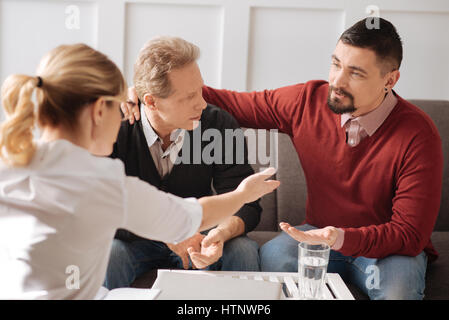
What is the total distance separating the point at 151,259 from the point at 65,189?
830 mm

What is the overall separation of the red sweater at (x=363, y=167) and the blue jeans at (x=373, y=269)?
0.04m

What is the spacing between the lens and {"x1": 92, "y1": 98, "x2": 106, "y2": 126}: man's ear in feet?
3.45

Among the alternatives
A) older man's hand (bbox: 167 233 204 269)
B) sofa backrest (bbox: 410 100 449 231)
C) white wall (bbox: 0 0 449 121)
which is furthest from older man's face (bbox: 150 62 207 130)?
white wall (bbox: 0 0 449 121)

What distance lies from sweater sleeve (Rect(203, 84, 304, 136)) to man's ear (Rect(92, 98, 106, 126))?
89 centimetres

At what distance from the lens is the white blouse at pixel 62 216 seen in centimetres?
97

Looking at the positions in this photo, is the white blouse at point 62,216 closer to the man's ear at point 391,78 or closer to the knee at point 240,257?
the knee at point 240,257

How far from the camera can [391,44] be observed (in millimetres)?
1737

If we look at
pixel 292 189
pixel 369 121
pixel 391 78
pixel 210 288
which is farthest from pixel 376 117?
pixel 210 288

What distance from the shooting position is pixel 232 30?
286 cm

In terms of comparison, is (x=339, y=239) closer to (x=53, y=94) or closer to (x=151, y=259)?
(x=151, y=259)

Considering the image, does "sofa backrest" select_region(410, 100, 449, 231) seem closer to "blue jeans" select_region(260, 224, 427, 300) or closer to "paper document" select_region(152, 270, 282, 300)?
"blue jeans" select_region(260, 224, 427, 300)

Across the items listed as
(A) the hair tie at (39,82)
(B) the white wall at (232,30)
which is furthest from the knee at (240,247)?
(B) the white wall at (232,30)

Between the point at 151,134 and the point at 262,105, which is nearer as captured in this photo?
the point at 151,134
